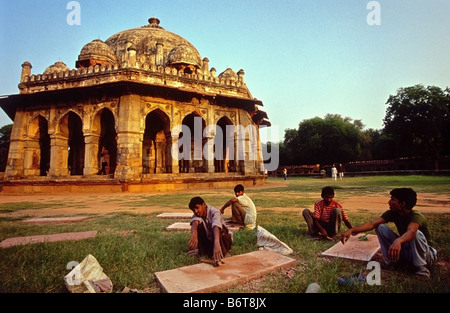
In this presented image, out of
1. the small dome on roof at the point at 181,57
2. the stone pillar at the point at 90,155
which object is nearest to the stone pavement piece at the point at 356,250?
the stone pillar at the point at 90,155

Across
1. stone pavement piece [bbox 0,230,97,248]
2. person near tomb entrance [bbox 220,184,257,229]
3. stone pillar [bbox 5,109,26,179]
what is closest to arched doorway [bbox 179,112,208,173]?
stone pillar [bbox 5,109,26,179]

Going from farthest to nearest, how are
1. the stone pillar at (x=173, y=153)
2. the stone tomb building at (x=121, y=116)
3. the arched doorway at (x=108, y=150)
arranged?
the arched doorway at (x=108, y=150)
the stone pillar at (x=173, y=153)
the stone tomb building at (x=121, y=116)

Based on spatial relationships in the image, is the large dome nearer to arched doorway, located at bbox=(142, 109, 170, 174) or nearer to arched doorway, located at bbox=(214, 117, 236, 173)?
arched doorway, located at bbox=(142, 109, 170, 174)

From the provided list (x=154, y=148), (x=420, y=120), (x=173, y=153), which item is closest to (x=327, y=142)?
(x=420, y=120)

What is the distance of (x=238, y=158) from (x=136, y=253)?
14.2 metres

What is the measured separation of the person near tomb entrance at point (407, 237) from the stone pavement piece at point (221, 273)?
2.87ft

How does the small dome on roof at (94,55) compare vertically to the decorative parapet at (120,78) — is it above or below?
above

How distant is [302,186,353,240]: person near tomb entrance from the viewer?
3699 millimetres

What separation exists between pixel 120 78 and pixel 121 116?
226 centimetres

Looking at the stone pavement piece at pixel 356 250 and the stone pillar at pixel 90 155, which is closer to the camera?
the stone pavement piece at pixel 356 250

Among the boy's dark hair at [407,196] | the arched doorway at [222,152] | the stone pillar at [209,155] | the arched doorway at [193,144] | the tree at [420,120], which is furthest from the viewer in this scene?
the tree at [420,120]

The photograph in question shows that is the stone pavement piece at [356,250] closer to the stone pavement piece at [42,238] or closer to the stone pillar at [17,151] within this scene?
the stone pavement piece at [42,238]

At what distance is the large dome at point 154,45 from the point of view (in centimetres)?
1738
